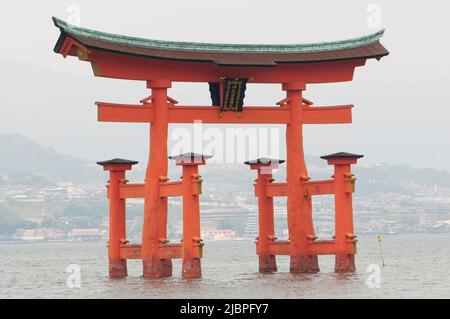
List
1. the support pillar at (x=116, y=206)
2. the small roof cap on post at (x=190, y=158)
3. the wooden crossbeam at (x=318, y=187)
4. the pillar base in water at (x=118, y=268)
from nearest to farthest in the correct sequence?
the small roof cap on post at (x=190, y=158) < the wooden crossbeam at (x=318, y=187) < the support pillar at (x=116, y=206) < the pillar base in water at (x=118, y=268)

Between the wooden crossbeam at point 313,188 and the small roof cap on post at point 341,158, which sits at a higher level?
the small roof cap on post at point 341,158

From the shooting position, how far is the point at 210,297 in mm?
42312

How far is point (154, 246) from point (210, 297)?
263 inches

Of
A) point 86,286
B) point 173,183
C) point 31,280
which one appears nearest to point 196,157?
point 173,183

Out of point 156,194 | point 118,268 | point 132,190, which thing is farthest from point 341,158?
point 118,268

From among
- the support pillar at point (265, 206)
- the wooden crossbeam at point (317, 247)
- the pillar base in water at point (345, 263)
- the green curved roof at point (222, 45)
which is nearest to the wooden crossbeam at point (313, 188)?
the support pillar at point (265, 206)

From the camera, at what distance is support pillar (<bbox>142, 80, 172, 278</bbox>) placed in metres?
48.5

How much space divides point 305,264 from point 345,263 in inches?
82.6

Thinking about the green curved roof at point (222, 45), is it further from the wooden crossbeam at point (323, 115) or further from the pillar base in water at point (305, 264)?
the pillar base in water at point (305, 264)

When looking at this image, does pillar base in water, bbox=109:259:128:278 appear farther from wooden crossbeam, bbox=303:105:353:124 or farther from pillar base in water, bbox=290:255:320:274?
wooden crossbeam, bbox=303:105:353:124

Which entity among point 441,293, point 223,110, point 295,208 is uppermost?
point 223,110

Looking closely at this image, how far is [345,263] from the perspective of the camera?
49594 millimetres

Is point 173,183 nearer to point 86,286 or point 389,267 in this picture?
point 86,286

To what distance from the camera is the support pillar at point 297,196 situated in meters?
50.9
